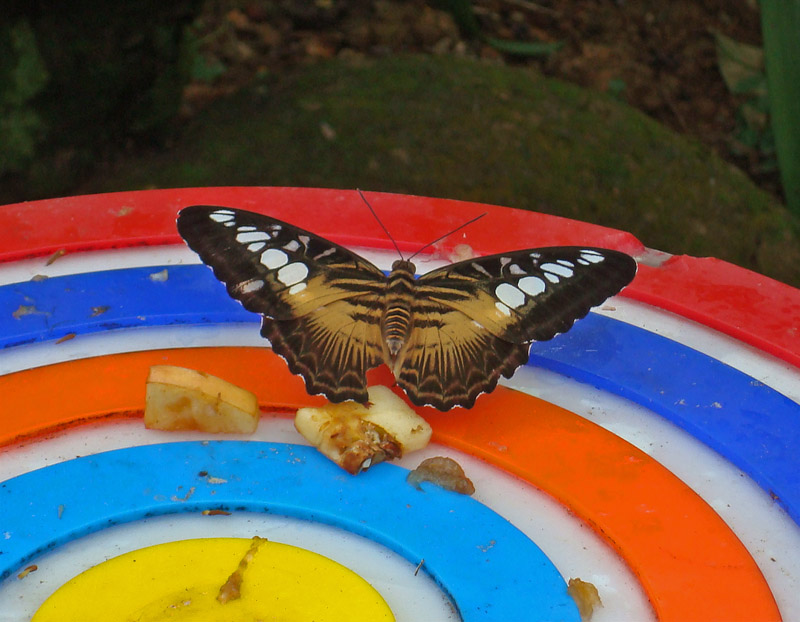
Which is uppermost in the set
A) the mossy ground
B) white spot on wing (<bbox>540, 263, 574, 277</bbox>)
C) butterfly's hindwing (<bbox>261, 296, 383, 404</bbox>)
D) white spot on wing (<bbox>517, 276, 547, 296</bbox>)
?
white spot on wing (<bbox>540, 263, 574, 277</bbox>)

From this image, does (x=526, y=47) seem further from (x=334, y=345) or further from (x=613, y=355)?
(x=334, y=345)

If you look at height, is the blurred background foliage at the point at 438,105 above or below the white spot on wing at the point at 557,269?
below

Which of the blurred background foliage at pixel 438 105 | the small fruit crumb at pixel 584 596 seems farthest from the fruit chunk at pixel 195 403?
the blurred background foliage at pixel 438 105

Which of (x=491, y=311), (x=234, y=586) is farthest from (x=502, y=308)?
(x=234, y=586)

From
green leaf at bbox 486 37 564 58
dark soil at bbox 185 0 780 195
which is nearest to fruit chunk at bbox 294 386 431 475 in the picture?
dark soil at bbox 185 0 780 195

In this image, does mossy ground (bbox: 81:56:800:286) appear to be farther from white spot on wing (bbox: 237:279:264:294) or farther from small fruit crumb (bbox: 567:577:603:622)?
small fruit crumb (bbox: 567:577:603:622)

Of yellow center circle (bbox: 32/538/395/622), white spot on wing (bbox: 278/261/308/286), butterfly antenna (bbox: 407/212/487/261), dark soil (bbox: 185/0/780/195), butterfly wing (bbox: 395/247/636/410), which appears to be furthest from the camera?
dark soil (bbox: 185/0/780/195)

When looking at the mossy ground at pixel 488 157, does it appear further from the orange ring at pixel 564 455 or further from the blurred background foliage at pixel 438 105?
the orange ring at pixel 564 455
